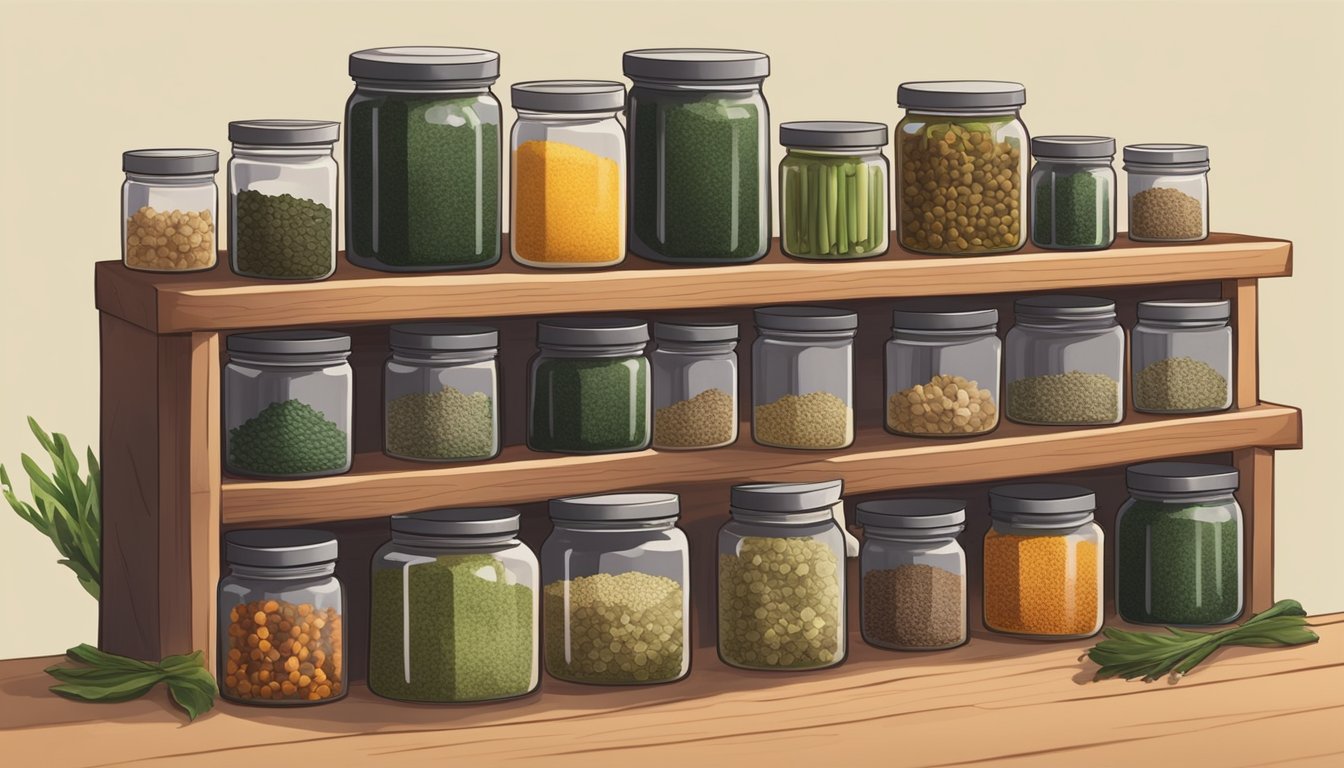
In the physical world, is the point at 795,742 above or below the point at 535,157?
below

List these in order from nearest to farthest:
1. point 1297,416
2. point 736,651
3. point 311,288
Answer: point 311,288, point 736,651, point 1297,416

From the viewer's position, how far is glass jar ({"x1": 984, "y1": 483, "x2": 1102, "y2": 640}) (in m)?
3.72

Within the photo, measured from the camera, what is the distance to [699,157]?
346 cm

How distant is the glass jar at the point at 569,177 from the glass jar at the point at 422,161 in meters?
0.05

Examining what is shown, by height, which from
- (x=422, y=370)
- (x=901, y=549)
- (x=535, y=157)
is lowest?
(x=901, y=549)

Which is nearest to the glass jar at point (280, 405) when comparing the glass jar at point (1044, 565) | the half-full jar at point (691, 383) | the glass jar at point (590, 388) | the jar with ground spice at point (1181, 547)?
the glass jar at point (590, 388)

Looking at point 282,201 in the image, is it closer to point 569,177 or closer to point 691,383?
point 569,177

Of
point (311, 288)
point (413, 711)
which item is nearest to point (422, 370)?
point (311, 288)

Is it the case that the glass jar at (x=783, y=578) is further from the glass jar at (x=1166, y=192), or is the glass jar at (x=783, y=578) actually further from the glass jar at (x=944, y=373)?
the glass jar at (x=1166, y=192)

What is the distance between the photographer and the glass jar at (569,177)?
3.44 meters

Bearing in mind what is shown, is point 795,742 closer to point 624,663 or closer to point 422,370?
point 624,663

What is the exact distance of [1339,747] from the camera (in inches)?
136

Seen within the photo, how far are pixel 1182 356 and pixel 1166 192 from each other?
0.88 feet

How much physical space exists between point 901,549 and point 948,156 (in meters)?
0.61
